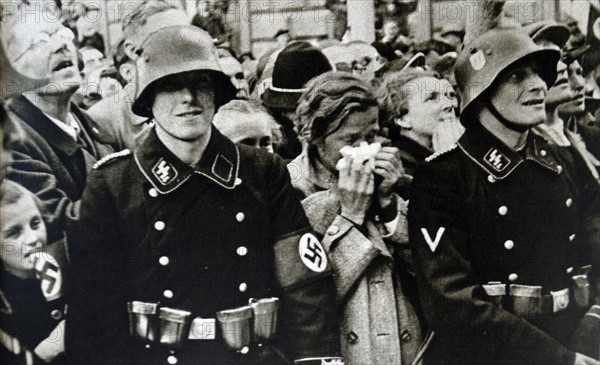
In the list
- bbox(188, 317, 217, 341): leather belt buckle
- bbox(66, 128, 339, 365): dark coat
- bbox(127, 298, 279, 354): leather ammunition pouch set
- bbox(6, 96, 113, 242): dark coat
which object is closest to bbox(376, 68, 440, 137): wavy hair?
bbox(66, 128, 339, 365): dark coat

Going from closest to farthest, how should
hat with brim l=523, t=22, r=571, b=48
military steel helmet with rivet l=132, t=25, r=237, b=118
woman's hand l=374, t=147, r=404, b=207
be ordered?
1. military steel helmet with rivet l=132, t=25, r=237, b=118
2. woman's hand l=374, t=147, r=404, b=207
3. hat with brim l=523, t=22, r=571, b=48

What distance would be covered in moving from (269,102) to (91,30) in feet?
2.84

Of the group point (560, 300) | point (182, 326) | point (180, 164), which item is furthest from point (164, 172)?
point (560, 300)

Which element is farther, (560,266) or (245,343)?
(560,266)

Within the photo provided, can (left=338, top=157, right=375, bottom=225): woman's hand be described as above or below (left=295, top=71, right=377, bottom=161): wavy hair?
below

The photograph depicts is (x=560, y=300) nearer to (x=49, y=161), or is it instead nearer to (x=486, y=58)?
(x=486, y=58)

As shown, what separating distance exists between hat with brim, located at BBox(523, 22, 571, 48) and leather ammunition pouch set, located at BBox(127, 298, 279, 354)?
1836 millimetres

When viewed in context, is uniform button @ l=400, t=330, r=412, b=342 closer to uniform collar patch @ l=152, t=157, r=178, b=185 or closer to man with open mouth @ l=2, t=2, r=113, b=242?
uniform collar patch @ l=152, t=157, r=178, b=185

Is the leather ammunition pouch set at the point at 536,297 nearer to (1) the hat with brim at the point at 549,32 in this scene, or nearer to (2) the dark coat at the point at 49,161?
(1) the hat with brim at the point at 549,32

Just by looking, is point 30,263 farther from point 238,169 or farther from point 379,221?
point 379,221

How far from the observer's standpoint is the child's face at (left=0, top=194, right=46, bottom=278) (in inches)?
142

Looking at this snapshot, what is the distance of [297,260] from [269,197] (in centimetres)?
31

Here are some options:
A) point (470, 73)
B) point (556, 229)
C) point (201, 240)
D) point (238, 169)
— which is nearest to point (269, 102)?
point (238, 169)

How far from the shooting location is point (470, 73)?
3.71 m
